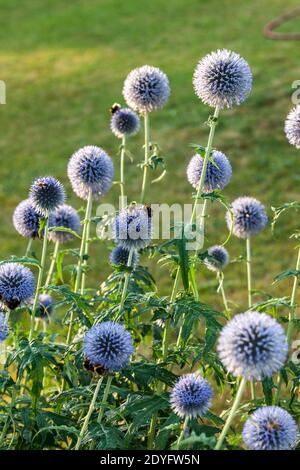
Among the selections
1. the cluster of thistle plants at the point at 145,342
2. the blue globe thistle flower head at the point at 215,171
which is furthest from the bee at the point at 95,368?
the blue globe thistle flower head at the point at 215,171

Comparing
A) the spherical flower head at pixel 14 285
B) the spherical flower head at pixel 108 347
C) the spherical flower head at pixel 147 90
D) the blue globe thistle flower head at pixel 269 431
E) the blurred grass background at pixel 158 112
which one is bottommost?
the blue globe thistle flower head at pixel 269 431

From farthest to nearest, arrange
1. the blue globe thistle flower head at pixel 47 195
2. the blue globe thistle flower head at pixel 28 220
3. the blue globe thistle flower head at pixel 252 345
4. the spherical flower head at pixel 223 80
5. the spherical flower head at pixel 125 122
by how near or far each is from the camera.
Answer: the spherical flower head at pixel 125 122, the blue globe thistle flower head at pixel 28 220, the blue globe thistle flower head at pixel 47 195, the spherical flower head at pixel 223 80, the blue globe thistle flower head at pixel 252 345

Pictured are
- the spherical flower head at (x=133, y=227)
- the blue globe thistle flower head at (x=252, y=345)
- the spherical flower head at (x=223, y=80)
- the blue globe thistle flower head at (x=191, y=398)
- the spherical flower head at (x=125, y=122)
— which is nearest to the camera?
the blue globe thistle flower head at (x=252, y=345)

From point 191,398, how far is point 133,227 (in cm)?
79

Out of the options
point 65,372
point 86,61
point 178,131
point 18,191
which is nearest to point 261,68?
point 178,131

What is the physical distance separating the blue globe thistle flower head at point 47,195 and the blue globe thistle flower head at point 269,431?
1.53 metres

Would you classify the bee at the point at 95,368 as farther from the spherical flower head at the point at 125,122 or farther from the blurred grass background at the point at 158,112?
the blurred grass background at the point at 158,112

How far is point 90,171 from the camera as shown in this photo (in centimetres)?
397

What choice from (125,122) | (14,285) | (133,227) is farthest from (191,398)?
(125,122)

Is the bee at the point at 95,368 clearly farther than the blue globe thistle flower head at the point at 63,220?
No

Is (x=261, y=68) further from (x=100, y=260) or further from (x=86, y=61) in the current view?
(x=100, y=260)

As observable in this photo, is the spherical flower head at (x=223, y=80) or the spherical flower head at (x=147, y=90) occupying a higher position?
the spherical flower head at (x=147, y=90)

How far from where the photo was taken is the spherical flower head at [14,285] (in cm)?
337
